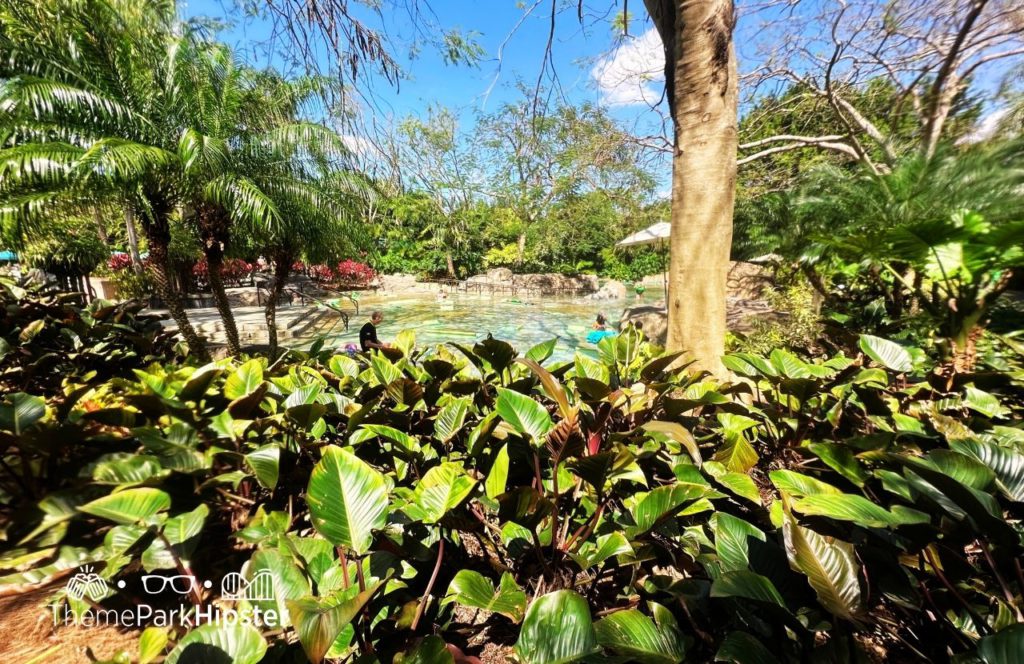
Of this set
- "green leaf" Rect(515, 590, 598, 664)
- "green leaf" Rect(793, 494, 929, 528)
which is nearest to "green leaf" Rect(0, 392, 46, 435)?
"green leaf" Rect(515, 590, 598, 664)

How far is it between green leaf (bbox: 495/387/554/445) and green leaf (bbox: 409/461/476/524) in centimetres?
25

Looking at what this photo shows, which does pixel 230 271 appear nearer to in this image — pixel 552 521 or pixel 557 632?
pixel 552 521

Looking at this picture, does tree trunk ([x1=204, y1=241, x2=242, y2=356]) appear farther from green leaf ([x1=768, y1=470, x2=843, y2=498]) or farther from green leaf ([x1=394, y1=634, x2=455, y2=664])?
green leaf ([x1=768, y1=470, x2=843, y2=498])

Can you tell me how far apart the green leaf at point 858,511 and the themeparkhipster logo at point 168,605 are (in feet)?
4.17

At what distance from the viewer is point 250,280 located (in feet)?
71.9

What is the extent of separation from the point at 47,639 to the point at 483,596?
52.7 inches

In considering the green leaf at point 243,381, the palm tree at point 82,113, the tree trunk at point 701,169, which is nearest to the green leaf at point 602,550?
the green leaf at point 243,381

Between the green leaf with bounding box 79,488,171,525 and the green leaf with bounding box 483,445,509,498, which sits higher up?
the green leaf with bounding box 79,488,171,525

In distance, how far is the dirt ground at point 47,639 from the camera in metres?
1.15

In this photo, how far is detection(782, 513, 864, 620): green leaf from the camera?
77 centimetres

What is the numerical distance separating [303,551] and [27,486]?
125cm

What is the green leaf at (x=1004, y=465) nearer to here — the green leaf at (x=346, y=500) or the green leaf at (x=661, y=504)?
the green leaf at (x=661, y=504)

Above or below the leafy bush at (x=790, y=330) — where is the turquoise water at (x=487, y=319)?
below

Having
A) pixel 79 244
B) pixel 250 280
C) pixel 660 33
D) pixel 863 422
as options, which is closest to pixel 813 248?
pixel 660 33
